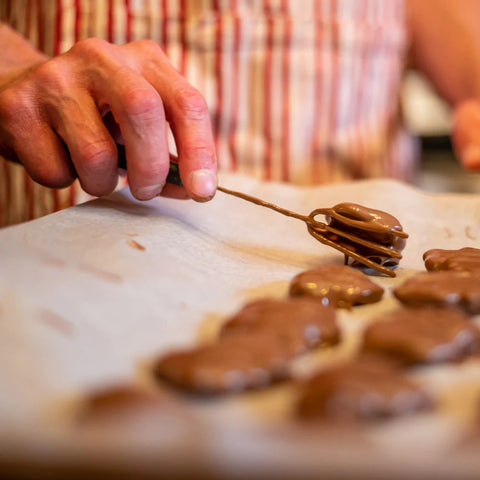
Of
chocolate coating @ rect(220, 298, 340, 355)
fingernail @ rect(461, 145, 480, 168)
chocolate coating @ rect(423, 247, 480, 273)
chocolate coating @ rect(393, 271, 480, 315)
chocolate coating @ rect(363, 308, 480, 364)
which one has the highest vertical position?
chocolate coating @ rect(363, 308, 480, 364)

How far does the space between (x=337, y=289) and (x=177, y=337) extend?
12.5 inches

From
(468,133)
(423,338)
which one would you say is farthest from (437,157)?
(423,338)

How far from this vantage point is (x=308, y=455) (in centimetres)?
53

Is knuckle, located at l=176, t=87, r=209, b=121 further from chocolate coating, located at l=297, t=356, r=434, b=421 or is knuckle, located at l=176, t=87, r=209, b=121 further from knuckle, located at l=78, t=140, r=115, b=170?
chocolate coating, located at l=297, t=356, r=434, b=421

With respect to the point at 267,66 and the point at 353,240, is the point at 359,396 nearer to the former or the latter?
the point at 353,240

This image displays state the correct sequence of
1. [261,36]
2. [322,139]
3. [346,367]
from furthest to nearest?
[322,139]
[261,36]
[346,367]

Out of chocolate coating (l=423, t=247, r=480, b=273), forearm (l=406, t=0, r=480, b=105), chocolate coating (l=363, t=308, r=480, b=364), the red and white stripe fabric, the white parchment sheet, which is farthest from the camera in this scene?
forearm (l=406, t=0, r=480, b=105)

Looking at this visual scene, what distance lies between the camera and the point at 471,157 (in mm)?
1948

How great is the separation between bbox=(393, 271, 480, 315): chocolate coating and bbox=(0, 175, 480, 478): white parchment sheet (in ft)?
0.18

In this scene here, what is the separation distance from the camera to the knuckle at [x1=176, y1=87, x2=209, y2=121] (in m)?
1.29

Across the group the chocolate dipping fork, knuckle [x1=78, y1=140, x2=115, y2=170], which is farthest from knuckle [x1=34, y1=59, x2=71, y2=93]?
the chocolate dipping fork

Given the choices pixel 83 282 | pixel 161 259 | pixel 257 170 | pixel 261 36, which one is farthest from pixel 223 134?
pixel 83 282

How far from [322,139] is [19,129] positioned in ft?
3.78

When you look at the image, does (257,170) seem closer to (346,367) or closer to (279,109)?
(279,109)
